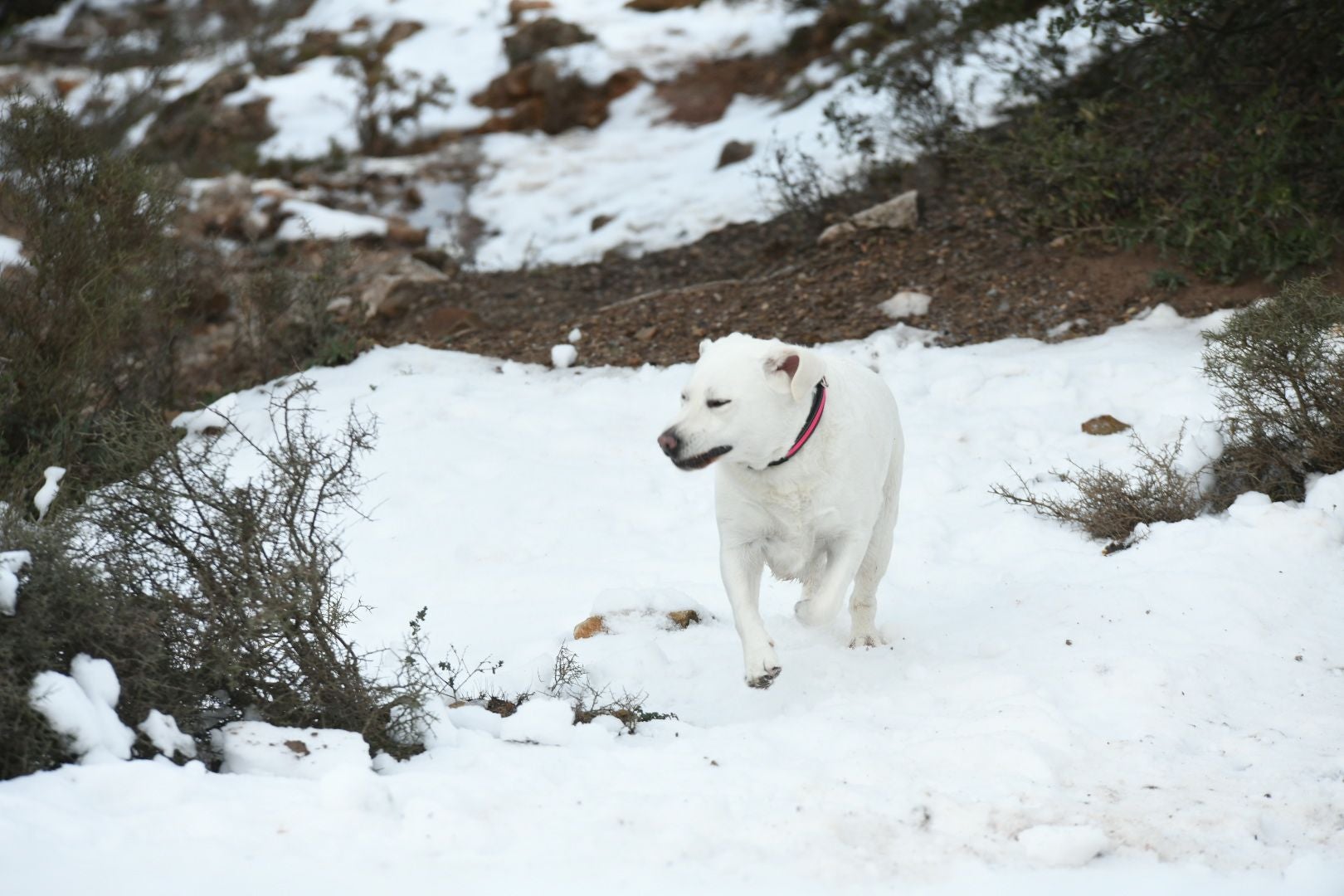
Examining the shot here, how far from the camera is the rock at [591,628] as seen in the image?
18.7 feet

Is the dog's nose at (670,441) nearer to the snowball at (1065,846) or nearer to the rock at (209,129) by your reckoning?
the snowball at (1065,846)

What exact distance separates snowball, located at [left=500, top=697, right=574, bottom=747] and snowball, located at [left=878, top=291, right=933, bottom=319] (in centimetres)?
583

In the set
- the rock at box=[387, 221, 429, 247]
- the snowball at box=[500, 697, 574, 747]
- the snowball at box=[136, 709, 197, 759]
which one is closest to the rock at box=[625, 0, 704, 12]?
the rock at box=[387, 221, 429, 247]

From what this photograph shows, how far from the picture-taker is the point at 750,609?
470 centimetres

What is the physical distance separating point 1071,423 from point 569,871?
5.41 metres

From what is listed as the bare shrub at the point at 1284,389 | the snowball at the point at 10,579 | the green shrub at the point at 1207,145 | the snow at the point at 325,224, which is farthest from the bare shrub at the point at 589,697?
the snow at the point at 325,224

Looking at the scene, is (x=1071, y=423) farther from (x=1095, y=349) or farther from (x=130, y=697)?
(x=130, y=697)

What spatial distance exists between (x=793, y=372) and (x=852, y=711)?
1299 millimetres

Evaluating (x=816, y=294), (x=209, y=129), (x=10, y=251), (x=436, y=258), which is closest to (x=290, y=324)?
(x=10, y=251)

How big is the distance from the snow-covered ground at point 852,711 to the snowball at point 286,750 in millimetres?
34

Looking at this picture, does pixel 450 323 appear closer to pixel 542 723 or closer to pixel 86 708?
pixel 542 723

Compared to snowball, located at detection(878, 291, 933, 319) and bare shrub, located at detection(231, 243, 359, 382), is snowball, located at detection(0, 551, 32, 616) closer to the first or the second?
bare shrub, located at detection(231, 243, 359, 382)

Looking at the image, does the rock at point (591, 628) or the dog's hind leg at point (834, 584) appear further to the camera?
the rock at point (591, 628)

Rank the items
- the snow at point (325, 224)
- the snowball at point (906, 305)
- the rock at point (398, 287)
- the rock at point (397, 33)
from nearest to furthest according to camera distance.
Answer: the snowball at point (906, 305)
the rock at point (398, 287)
the snow at point (325, 224)
the rock at point (397, 33)
